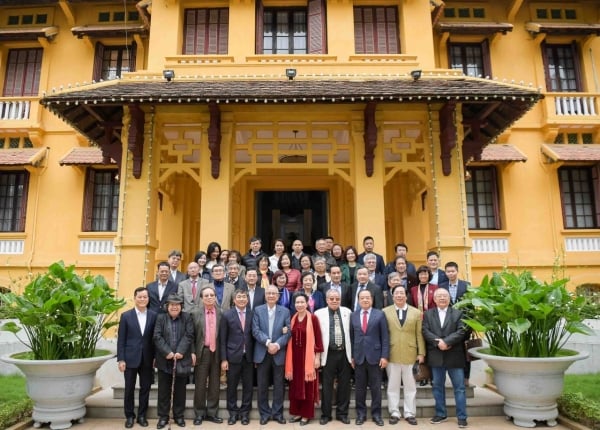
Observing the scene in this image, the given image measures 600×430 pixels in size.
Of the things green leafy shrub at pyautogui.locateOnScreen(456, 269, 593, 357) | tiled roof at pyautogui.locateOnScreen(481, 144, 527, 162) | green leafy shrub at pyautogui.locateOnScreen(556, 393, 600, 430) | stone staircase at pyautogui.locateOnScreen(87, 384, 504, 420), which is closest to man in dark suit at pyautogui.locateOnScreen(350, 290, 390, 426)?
stone staircase at pyautogui.locateOnScreen(87, 384, 504, 420)

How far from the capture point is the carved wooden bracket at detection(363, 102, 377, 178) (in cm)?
941

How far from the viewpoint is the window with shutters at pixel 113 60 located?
574 inches

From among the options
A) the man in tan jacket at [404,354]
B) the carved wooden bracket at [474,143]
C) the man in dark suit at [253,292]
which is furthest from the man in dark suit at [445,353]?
the carved wooden bracket at [474,143]

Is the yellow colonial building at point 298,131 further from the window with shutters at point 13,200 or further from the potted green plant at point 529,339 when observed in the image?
the potted green plant at point 529,339

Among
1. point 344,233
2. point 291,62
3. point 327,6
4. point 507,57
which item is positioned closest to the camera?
point 291,62

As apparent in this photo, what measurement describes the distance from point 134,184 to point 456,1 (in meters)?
12.0

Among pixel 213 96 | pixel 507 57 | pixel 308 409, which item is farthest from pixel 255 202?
pixel 507 57

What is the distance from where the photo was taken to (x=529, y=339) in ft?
19.7

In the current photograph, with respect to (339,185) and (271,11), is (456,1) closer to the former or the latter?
(271,11)

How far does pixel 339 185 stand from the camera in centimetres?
1349

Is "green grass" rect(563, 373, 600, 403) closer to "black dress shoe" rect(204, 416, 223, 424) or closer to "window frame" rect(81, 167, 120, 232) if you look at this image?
"black dress shoe" rect(204, 416, 223, 424)

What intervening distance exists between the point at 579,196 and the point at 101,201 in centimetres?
1512

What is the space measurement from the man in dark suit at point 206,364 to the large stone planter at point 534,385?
3.75m

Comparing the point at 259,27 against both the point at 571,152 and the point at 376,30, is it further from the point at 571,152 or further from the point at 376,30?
the point at 571,152
